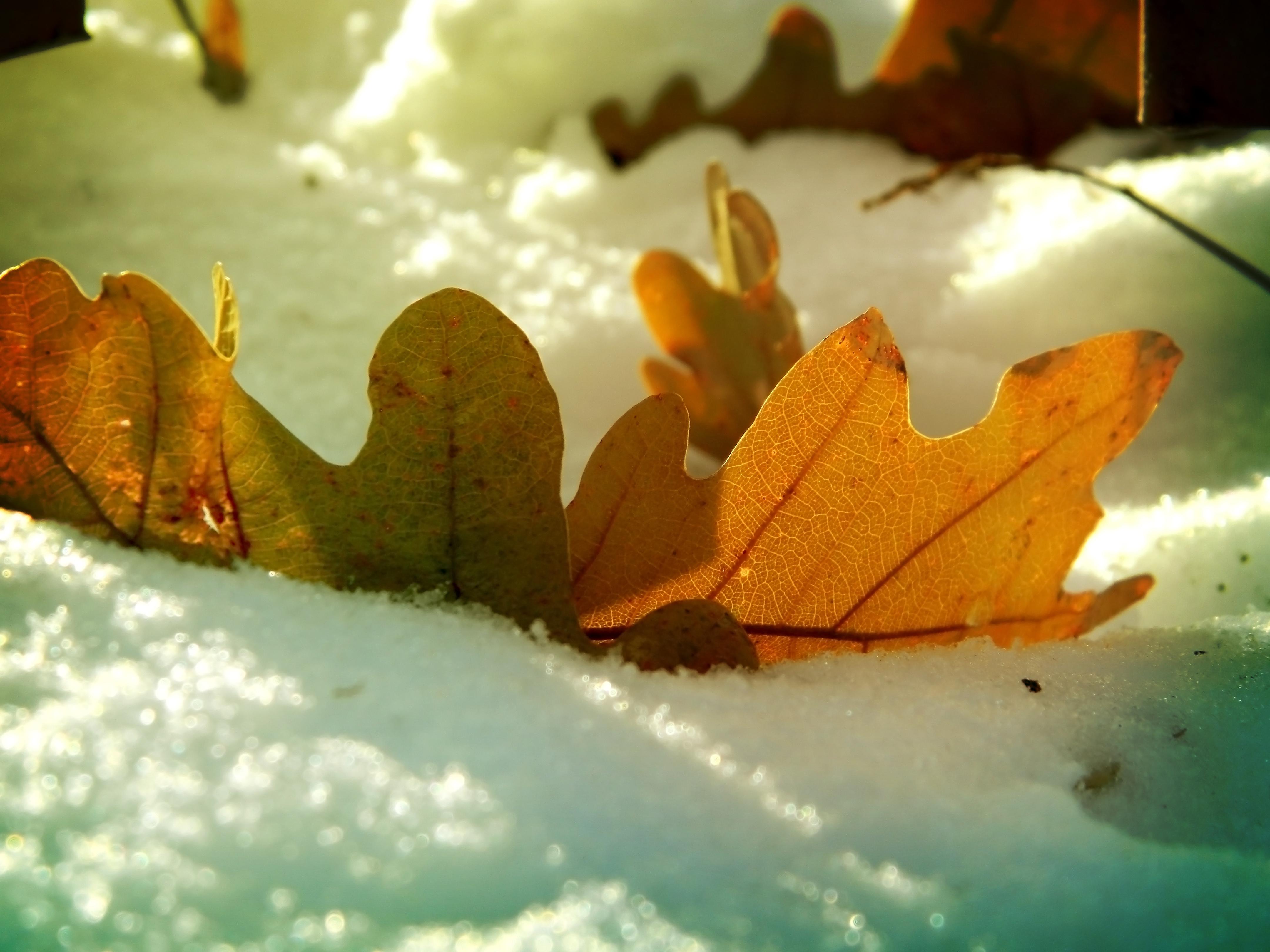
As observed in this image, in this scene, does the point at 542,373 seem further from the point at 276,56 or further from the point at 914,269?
the point at 276,56

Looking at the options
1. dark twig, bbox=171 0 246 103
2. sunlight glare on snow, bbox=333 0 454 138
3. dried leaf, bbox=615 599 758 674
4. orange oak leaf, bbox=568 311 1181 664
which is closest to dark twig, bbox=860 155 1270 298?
orange oak leaf, bbox=568 311 1181 664

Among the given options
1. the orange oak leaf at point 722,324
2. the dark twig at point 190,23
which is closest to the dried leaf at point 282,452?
the orange oak leaf at point 722,324

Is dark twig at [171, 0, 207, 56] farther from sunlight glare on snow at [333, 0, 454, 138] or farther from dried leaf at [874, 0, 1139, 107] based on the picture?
dried leaf at [874, 0, 1139, 107]

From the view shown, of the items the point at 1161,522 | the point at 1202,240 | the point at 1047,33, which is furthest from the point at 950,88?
the point at 1161,522

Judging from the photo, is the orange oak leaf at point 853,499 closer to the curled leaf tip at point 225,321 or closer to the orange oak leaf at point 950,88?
the curled leaf tip at point 225,321

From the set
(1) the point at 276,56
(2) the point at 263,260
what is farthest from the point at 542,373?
(1) the point at 276,56

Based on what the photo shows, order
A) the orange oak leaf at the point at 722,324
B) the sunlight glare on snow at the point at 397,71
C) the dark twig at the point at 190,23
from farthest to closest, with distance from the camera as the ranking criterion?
the sunlight glare on snow at the point at 397,71, the dark twig at the point at 190,23, the orange oak leaf at the point at 722,324
